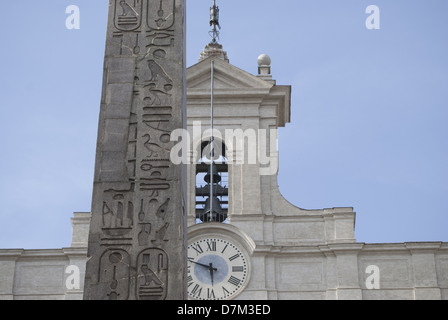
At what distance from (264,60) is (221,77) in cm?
119

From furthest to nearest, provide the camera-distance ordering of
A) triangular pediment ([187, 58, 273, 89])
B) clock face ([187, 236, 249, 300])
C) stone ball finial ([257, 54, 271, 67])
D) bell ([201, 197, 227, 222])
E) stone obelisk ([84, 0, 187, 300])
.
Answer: stone ball finial ([257, 54, 271, 67]) → triangular pediment ([187, 58, 273, 89]) → bell ([201, 197, 227, 222]) → clock face ([187, 236, 249, 300]) → stone obelisk ([84, 0, 187, 300])

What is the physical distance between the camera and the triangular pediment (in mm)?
24281

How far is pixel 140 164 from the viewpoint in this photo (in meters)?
9.83

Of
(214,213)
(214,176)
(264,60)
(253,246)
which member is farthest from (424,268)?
(264,60)

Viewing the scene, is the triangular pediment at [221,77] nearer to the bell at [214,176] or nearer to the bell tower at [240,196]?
the bell tower at [240,196]

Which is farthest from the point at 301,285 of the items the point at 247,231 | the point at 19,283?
the point at 19,283

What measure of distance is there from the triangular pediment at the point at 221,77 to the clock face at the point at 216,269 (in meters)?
3.65

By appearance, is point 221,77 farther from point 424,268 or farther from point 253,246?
point 424,268

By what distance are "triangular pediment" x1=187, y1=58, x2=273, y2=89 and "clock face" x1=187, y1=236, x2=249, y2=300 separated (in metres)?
3.65

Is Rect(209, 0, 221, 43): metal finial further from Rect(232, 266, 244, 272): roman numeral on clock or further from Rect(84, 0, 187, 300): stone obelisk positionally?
Rect(84, 0, 187, 300): stone obelisk

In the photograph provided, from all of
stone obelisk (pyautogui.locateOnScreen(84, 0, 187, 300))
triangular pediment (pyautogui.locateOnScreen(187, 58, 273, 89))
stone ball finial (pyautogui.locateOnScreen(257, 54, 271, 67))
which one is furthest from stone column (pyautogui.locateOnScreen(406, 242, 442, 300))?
stone obelisk (pyautogui.locateOnScreen(84, 0, 187, 300))

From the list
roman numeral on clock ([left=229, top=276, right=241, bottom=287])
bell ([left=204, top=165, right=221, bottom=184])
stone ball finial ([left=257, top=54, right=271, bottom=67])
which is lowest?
roman numeral on clock ([left=229, top=276, right=241, bottom=287])

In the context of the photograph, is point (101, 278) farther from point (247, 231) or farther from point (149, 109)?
point (247, 231)

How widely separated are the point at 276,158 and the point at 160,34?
1360cm
